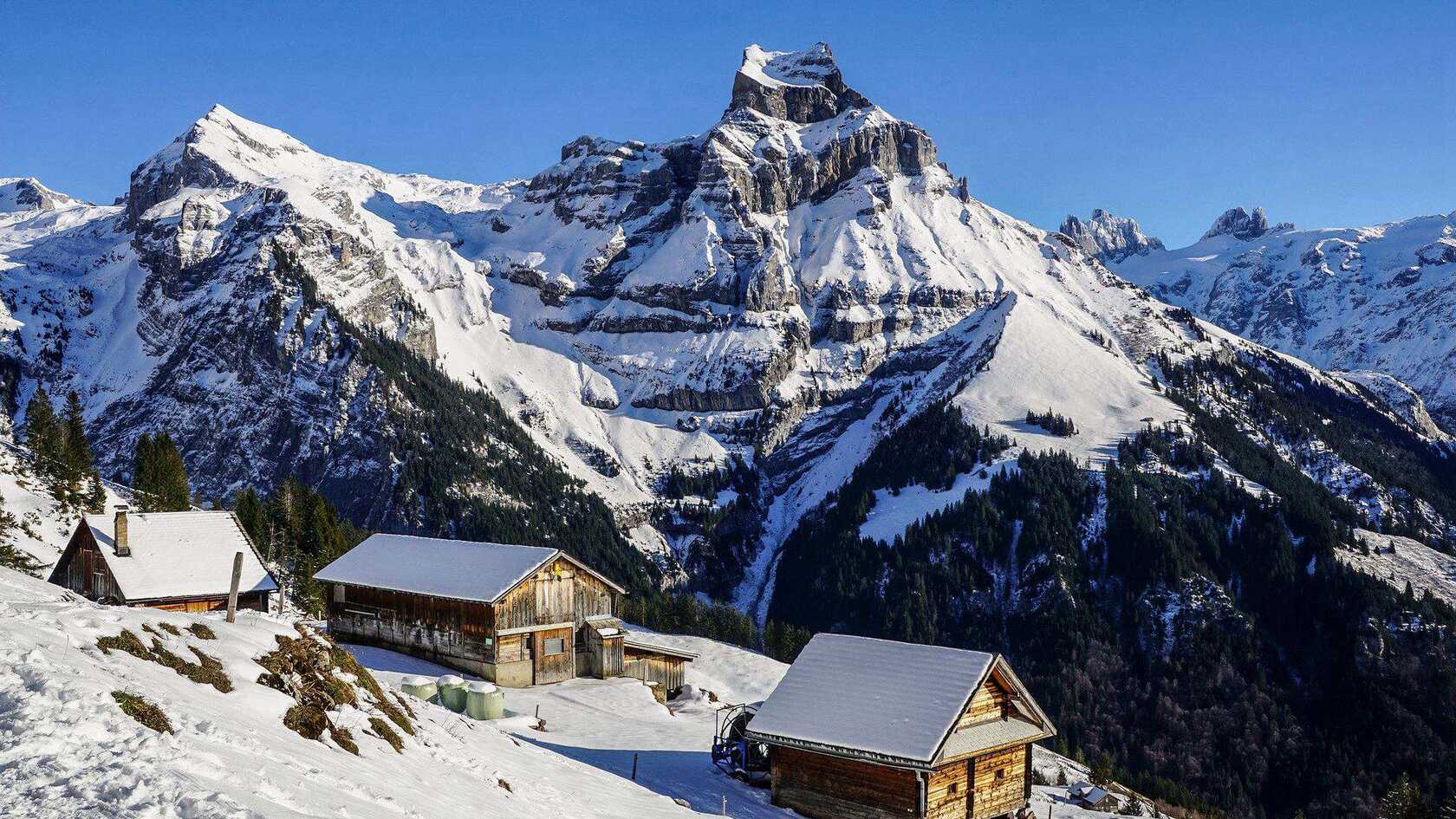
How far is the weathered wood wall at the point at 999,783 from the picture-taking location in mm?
34031

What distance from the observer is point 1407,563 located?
14562 cm

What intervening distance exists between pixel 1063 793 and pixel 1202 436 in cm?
14579

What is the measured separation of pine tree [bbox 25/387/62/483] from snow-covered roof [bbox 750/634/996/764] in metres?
65.4

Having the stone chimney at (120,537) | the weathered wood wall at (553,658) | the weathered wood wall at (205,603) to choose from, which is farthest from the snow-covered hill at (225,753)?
the stone chimney at (120,537)

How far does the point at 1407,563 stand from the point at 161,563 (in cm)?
16124

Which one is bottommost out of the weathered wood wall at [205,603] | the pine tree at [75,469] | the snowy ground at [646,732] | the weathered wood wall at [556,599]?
the snowy ground at [646,732]

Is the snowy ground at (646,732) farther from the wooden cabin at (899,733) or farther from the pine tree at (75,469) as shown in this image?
the pine tree at (75,469)

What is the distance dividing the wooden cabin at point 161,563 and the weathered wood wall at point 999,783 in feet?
123

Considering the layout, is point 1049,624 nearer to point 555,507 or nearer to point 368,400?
point 555,507

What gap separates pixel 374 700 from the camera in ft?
76.7

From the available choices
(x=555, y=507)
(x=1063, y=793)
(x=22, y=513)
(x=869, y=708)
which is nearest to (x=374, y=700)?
(x=869, y=708)

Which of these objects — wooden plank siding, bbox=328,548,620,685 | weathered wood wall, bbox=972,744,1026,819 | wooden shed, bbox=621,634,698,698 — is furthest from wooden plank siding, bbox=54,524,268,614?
weathered wood wall, bbox=972,744,1026,819

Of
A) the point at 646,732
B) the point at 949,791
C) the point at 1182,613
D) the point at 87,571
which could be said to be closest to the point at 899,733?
the point at 949,791

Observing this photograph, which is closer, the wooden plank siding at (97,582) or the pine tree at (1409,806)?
the pine tree at (1409,806)
